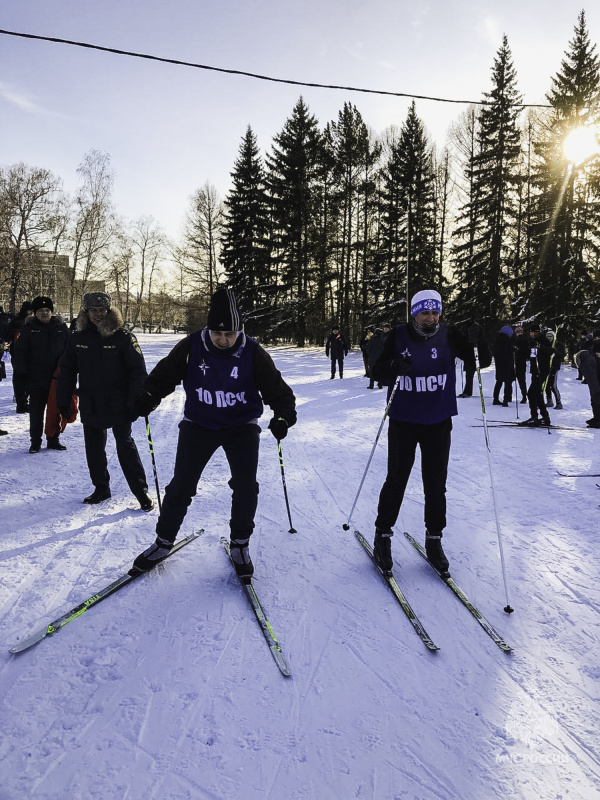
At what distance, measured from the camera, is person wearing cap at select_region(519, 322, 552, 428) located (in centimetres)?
938

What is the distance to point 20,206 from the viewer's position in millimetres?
28016

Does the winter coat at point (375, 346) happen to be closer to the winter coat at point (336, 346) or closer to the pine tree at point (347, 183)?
the winter coat at point (336, 346)

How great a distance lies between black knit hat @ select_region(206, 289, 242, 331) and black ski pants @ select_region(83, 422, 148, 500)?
1985 mm

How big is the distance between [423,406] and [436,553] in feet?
3.83

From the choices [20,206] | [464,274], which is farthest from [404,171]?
[20,206]

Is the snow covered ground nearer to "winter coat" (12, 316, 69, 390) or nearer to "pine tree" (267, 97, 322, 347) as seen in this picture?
"winter coat" (12, 316, 69, 390)

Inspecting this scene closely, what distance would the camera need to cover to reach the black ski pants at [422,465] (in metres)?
3.56

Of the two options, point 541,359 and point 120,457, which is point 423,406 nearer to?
point 120,457

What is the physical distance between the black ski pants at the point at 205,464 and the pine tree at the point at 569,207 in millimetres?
21927

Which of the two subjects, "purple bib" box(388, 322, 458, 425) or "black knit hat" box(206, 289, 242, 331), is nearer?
"black knit hat" box(206, 289, 242, 331)

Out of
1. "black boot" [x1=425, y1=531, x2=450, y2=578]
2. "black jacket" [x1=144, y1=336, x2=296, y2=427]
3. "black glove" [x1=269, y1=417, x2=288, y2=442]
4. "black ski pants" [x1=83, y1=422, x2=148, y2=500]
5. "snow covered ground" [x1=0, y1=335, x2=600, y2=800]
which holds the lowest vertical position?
"snow covered ground" [x1=0, y1=335, x2=600, y2=800]

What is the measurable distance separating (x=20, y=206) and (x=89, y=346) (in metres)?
29.7

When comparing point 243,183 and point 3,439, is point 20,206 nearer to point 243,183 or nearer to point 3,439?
point 243,183

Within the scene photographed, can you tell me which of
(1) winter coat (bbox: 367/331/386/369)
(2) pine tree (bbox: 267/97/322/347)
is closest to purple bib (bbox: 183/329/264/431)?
(1) winter coat (bbox: 367/331/386/369)
